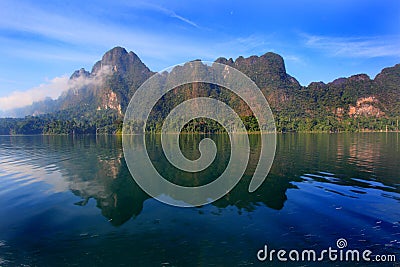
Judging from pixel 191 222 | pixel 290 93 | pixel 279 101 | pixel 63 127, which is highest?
pixel 290 93

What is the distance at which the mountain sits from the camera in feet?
292

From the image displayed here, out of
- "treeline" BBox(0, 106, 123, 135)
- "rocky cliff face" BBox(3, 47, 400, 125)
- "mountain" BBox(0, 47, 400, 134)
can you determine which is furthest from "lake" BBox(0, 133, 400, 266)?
"rocky cliff face" BBox(3, 47, 400, 125)

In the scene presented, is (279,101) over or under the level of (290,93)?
under

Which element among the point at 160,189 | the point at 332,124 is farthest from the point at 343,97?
the point at 160,189

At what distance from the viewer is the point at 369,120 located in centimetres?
8956

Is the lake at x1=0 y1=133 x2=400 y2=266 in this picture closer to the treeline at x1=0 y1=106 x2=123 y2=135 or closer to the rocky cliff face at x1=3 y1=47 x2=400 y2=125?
the treeline at x1=0 y1=106 x2=123 y2=135

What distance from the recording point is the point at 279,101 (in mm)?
130750

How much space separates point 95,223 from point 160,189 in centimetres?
432

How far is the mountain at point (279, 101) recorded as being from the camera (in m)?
89.0

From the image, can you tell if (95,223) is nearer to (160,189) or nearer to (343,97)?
(160,189)

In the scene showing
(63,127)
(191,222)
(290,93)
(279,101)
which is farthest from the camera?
(290,93)

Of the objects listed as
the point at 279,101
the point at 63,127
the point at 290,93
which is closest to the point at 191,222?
the point at 63,127

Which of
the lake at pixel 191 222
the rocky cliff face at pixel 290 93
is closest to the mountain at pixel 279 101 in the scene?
the rocky cliff face at pixel 290 93

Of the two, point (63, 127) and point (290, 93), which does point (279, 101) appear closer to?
point (290, 93)
